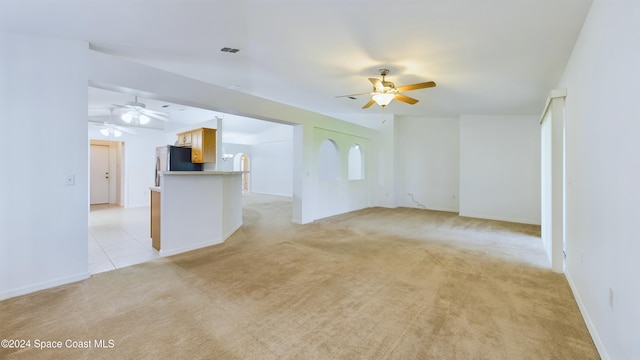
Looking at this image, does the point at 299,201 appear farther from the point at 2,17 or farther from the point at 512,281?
the point at 2,17

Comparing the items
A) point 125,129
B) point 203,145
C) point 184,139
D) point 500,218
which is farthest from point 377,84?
point 125,129

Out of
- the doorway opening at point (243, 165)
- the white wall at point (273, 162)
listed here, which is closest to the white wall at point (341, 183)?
the white wall at point (273, 162)

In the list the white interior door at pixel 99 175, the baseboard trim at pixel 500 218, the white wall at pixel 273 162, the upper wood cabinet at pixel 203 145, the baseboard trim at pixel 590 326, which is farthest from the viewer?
the white wall at pixel 273 162

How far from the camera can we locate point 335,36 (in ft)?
9.56

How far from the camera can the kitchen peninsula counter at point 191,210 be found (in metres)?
3.60

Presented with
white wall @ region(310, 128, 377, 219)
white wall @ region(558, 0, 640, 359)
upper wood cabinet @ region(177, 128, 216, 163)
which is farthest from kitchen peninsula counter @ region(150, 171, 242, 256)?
white wall @ region(558, 0, 640, 359)

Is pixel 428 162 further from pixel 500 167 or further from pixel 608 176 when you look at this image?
pixel 608 176

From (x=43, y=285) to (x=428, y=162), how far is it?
26.4 ft

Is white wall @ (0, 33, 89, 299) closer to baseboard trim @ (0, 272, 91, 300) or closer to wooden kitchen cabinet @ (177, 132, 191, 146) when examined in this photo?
baseboard trim @ (0, 272, 91, 300)

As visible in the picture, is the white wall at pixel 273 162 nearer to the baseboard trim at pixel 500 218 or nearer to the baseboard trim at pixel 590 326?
the baseboard trim at pixel 500 218

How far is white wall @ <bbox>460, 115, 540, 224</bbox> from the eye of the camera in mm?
6082

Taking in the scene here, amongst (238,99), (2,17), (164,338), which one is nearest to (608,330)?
(164,338)

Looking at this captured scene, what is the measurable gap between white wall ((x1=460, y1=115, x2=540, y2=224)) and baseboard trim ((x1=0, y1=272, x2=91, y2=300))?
→ 7341 millimetres

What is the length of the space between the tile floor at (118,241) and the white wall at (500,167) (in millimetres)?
6860
